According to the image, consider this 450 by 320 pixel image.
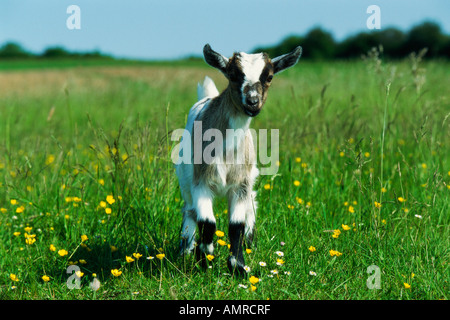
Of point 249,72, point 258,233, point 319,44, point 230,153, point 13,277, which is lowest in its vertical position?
point 13,277

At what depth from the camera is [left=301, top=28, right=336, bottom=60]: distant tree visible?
110ft

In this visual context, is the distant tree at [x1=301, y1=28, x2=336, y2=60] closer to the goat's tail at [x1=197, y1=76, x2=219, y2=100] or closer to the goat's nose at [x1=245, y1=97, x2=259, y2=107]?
the goat's tail at [x1=197, y1=76, x2=219, y2=100]

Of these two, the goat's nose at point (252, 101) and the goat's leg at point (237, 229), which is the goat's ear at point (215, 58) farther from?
the goat's leg at point (237, 229)

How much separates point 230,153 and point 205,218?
464mm

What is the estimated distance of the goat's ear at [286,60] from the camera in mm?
2936

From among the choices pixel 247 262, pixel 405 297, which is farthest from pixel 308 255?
pixel 405 297

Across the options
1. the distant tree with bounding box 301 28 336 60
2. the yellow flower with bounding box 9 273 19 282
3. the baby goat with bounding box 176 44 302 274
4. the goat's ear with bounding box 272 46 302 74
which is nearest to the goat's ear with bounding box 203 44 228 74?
the baby goat with bounding box 176 44 302 274

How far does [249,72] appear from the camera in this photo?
278 cm

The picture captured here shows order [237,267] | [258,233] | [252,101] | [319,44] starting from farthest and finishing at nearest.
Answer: [319,44]
[258,233]
[237,267]
[252,101]

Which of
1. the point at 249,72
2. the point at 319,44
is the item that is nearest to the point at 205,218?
the point at 249,72

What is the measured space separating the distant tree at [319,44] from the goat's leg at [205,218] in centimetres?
3140

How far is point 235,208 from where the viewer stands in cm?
315

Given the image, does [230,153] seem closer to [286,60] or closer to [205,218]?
[205,218]
